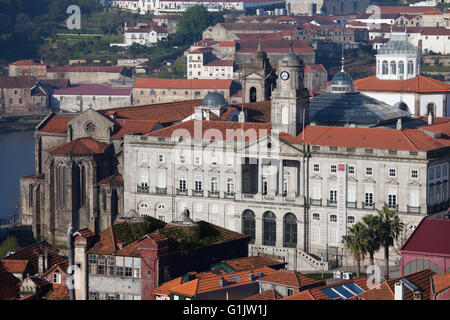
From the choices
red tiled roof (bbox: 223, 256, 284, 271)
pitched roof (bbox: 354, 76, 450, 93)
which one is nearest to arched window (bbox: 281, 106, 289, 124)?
red tiled roof (bbox: 223, 256, 284, 271)

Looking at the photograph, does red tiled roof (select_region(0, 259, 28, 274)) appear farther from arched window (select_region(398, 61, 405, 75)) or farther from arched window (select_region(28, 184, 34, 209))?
arched window (select_region(398, 61, 405, 75))

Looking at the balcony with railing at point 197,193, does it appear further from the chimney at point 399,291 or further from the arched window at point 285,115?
the chimney at point 399,291

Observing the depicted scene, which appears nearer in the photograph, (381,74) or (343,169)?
(343,169)

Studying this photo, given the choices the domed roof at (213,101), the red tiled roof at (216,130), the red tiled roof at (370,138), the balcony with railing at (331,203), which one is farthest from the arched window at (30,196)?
the balcony with railing at (331,203)

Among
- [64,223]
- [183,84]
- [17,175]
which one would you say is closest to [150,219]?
[64,223]

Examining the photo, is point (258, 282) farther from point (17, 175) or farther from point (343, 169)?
point (17, 175)
